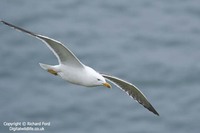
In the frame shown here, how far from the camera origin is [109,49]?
31438 mm

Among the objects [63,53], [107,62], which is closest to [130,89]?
[63,53]

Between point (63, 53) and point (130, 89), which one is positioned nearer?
point (63, 53)

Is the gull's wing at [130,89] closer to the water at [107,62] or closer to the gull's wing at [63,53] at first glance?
the gull's wing at [63,53]

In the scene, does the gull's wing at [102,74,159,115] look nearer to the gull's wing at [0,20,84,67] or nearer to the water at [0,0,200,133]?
the gull's wing at [0,20,84,67]

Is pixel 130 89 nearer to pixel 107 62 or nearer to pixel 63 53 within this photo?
pixel 63 53

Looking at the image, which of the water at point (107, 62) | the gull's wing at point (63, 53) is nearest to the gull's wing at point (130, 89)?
the gull's wing at point (63, 53)

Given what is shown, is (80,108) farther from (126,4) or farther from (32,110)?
(126,4)

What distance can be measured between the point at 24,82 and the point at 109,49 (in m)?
3.74

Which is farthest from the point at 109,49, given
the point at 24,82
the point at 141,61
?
the point at 24,82

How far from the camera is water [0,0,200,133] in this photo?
27.7 metres

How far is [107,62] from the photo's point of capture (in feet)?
98.9

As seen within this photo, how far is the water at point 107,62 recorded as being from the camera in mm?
27703

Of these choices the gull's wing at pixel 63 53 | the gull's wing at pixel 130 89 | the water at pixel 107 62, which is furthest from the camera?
the water at pixel 107 62

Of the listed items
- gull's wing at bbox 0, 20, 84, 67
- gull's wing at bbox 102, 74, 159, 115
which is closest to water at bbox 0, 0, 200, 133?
gull's wing at bbox 102, 74, 159, 115
